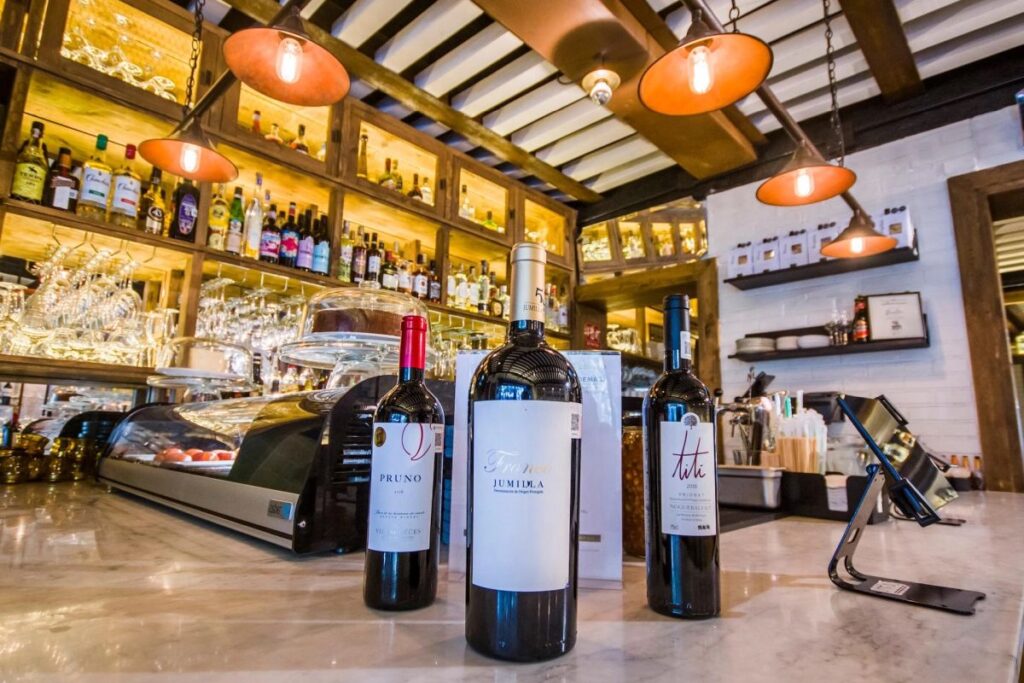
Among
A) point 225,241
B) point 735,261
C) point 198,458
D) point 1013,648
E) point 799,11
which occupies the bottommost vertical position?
point 1013,648

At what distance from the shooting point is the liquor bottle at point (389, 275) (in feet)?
10.4

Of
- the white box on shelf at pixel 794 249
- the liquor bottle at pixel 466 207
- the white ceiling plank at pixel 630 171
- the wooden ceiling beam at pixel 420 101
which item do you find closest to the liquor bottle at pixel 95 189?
the wooden ceiling beam at pixel 420 101

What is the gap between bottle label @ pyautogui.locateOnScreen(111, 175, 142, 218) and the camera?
2250 millimetres

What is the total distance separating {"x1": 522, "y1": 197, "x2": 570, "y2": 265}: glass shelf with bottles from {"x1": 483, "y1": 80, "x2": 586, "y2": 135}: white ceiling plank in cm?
81

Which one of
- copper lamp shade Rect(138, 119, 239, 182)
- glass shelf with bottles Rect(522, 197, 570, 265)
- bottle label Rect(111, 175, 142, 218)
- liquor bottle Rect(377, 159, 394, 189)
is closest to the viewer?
copper lamp shade Rect(138, 119, 239, 182)

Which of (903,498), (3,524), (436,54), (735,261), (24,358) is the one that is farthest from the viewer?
(735,261)

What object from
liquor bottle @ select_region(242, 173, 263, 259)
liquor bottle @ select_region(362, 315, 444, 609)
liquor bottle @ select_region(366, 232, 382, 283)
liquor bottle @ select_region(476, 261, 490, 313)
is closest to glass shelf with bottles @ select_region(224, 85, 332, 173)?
liquor bottle @ select_region(242, 173, 263, 259)

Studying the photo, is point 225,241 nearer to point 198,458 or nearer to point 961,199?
point 198,458

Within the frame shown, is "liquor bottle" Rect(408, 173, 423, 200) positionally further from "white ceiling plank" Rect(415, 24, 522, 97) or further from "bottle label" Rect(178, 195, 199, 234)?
"bottle label" Rect(178, 195, 199, 234)

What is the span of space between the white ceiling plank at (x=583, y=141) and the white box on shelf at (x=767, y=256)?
118 centimetres

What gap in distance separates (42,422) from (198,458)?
1364 millimetres

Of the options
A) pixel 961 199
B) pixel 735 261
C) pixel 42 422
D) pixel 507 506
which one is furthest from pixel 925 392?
pixel 42 422

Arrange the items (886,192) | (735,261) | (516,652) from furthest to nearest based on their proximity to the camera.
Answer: (735,261) → (886,192) → (516,652)

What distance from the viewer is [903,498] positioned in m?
0.72
